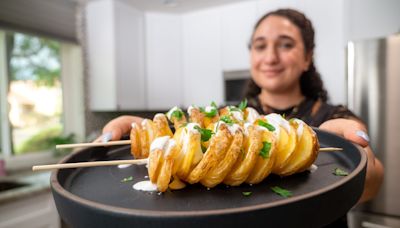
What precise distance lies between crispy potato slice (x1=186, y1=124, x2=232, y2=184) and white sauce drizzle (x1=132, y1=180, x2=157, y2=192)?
7cm

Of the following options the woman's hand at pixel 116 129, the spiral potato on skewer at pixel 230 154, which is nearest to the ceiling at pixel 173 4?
the woman's hand at pixel 116 129

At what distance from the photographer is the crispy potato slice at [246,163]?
56cm

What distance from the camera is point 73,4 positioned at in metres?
3.16

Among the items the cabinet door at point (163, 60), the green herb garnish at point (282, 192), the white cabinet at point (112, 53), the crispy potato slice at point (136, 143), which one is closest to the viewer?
the green herb garnish at point (282, 192)

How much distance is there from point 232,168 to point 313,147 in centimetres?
18

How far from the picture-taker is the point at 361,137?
0.70 m

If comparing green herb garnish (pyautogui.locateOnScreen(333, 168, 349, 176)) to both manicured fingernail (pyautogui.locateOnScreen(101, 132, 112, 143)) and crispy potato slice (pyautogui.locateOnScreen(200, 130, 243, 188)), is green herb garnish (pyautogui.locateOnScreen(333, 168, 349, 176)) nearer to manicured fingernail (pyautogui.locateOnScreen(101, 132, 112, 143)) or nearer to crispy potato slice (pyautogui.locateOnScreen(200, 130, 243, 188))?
crispy potato slice (pyautogui.locateOnScreen(200, 130, 243, 188))

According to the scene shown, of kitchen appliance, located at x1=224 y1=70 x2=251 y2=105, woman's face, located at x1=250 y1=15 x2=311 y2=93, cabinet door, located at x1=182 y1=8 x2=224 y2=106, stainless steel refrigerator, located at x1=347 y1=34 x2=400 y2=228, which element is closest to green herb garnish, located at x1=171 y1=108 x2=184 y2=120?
woman's face, located at x1=250 y1=15 x2=311 y2=93

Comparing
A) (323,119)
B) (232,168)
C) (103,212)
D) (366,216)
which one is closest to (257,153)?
(232,168)

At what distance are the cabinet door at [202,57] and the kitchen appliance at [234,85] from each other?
9 cm

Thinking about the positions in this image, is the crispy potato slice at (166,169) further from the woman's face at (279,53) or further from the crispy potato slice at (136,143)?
the woman's face at (279,53)

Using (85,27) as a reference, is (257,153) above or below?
below

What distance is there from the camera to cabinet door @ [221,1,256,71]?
327 cm

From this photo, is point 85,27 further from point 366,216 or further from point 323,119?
point 366,216
